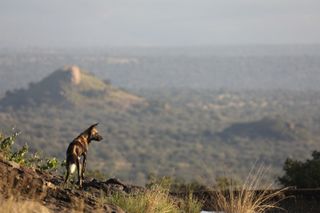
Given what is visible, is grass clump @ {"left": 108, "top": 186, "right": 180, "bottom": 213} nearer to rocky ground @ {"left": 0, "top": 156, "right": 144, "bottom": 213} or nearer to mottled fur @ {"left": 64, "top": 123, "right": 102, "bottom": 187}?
rocky ground @ {"left": 0, "top": 156, "right": 144, "bottom": 213}

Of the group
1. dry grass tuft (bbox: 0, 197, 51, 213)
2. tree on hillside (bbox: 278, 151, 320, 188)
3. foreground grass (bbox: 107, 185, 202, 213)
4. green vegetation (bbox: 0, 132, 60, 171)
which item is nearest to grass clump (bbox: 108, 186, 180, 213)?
foreground grass (bbox: 107, 185, 202, 213)

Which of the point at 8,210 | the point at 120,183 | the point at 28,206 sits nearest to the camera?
the point at 8,210

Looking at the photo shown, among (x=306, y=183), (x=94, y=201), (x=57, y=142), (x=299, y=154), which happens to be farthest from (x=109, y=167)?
(x=94, y=201)

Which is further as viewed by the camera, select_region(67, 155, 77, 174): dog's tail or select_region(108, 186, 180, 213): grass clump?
select_region(67, 155, 77, 174): dog's tail

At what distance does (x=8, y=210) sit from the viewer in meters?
7.04

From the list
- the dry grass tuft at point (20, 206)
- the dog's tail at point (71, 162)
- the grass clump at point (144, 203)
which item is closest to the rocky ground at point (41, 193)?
the dry grass tuft at point (20, 206)

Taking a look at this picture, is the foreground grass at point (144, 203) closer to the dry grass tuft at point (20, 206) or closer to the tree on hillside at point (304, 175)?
the dry grass tuft at point (20, 206)

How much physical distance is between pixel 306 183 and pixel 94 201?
11.1m

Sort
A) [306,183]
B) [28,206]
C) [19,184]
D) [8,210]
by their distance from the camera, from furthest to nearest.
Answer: [306,183]
[19,184]
[28,206]
[8,210]

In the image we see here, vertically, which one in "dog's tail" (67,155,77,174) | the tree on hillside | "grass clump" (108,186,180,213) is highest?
"dog's tail" (67,155,77,174)

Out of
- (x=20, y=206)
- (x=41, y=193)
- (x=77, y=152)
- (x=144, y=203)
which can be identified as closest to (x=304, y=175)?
(x=144, y=203)

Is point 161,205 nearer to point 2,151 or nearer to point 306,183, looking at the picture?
point 2,151

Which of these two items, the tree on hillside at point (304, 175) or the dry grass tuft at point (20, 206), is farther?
the tree on hillside at point (304, 175)

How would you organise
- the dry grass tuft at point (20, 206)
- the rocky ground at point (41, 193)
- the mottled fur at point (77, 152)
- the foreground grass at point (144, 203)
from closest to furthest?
1. the dry grass tuft at point (20, 206)
2. the rocky ground at point (41, 193)
3. the foreground grass at point (144, 203)
4. the mottled fur at point (77, 152)
